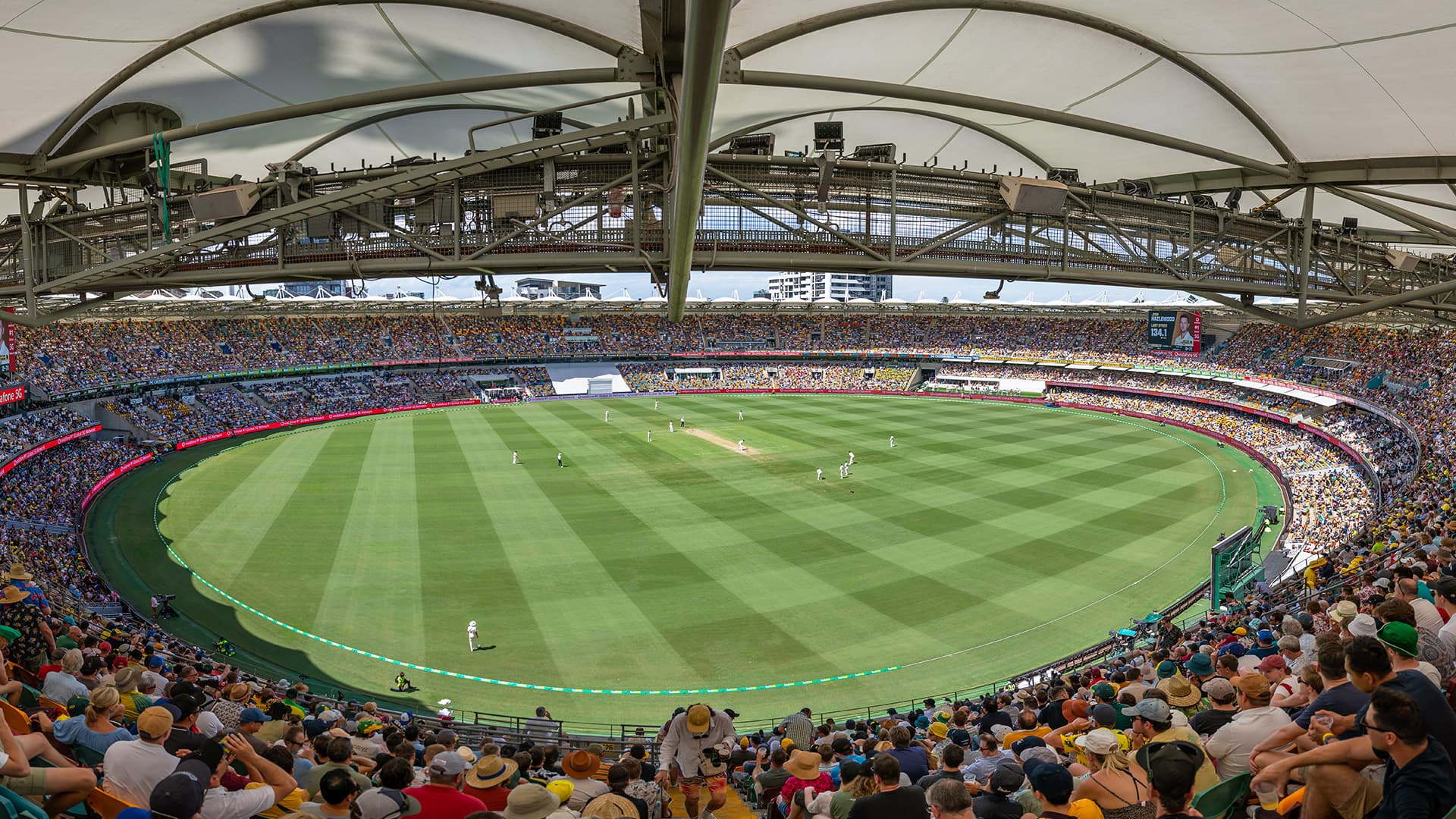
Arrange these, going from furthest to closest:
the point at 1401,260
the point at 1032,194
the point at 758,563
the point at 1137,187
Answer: the point at 758,563 → the point at 1401,260 → the point at 1137,187 → the point at 1032,194

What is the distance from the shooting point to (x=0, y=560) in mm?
15578

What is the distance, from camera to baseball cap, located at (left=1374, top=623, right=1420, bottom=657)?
3.72 m

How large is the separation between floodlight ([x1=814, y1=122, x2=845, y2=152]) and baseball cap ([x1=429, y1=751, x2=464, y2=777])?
7.87 m

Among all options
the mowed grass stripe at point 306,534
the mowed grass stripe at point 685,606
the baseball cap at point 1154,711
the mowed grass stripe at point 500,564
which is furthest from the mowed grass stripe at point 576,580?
the baseball cap at point 1154,711

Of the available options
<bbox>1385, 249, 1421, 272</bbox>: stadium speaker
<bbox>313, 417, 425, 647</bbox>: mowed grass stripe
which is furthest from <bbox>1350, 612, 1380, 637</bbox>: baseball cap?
<bbox>313, 417, 425, 647</bbox>: mowed grass stripe

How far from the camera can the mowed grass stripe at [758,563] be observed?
16812mm

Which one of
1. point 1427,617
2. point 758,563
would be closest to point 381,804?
point 1427,617

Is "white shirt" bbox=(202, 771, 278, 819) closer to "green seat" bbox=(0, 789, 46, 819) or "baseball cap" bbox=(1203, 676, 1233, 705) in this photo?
"green seat" bbox=(0, 789, 46, 819)

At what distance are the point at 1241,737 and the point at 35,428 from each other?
1665 inches

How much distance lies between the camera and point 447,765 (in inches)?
184

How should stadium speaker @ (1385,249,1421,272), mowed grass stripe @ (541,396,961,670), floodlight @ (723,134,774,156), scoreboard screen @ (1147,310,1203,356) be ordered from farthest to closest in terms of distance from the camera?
scoreboard screen @ (1147,310,1203,356), mowed grass stripe @ (541,396,961,670), stadium speaker @ (1385,249,1421,272), floodlight @ (723,134,774,156)

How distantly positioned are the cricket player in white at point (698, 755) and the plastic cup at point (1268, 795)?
137 inches

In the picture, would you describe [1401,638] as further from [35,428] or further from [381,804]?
[35,428]

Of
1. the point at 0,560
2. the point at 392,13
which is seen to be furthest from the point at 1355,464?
the point at 0,560
